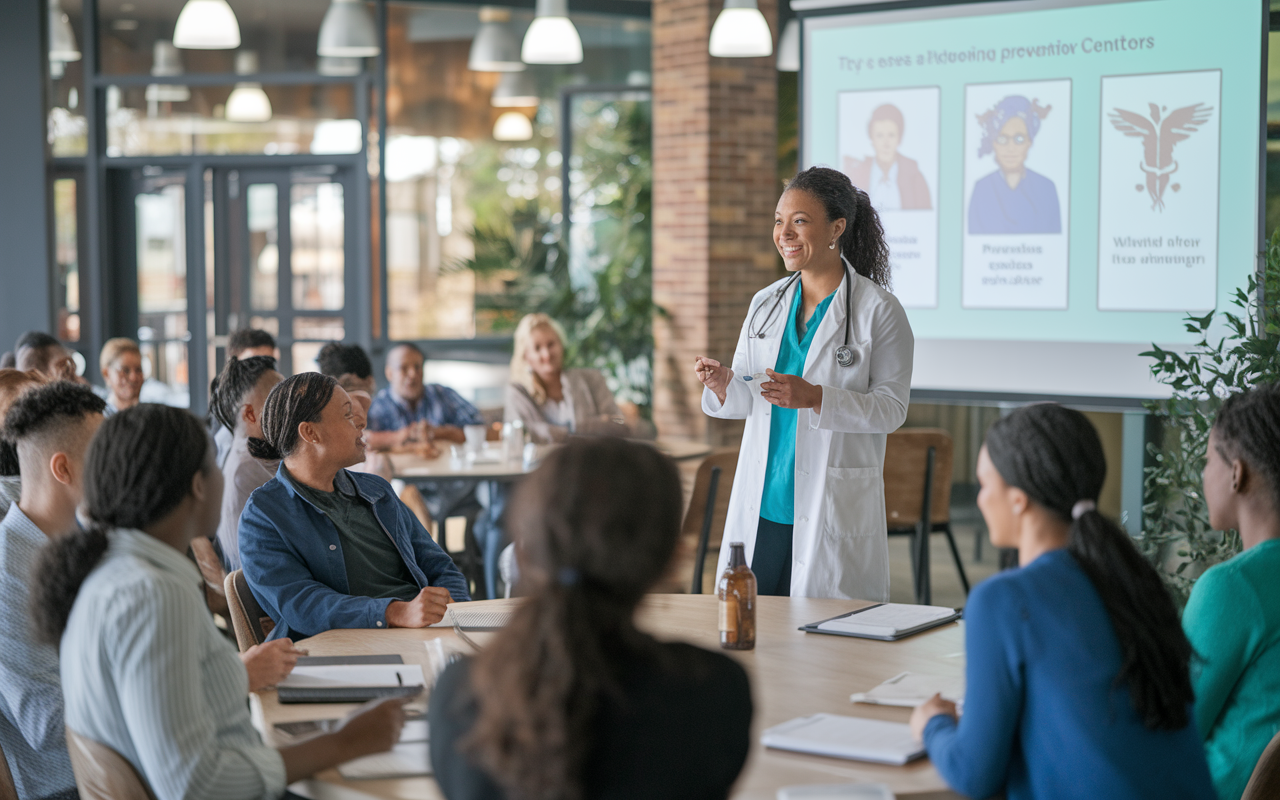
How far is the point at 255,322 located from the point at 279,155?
117 cm

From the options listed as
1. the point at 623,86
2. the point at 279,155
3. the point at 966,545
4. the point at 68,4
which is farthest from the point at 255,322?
the point at 966,545

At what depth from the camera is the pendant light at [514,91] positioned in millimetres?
8812

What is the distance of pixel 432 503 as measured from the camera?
6.66 meters

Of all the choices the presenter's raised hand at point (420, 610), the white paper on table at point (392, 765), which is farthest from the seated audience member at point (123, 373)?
the white paper on table at point (392, 765)

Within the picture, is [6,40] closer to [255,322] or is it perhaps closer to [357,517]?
[255,322]

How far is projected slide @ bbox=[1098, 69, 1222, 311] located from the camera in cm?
461

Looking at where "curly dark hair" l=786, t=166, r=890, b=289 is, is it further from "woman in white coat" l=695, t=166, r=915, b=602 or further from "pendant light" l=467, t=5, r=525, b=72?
"pendant light" l=467, t=5, r=525, b=72

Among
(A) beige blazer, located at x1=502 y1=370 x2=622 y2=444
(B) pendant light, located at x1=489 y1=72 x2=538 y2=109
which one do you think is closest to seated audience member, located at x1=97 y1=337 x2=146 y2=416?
(A) beige blazer, located at x1=502 y1=370 x2=622 y2=444

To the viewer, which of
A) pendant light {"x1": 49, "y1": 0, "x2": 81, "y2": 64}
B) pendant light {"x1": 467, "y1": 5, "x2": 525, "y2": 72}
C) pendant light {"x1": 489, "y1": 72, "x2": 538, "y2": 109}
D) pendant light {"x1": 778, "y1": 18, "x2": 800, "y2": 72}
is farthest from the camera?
pendant light {"x1": 489, "y1": 72, "x2": 538, "y2": 109}

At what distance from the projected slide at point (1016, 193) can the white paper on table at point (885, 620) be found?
2735 millimetres

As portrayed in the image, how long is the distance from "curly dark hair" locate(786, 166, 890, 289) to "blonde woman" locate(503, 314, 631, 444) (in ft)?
7.81

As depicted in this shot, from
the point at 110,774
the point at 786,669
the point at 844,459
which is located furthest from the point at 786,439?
the point at 110,774

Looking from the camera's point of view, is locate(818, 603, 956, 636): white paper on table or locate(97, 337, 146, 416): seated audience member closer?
locate(818, 603, 956, 636): white paper on table

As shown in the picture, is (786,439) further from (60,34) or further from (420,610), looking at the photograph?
(60,34)
